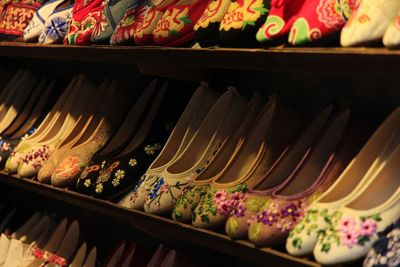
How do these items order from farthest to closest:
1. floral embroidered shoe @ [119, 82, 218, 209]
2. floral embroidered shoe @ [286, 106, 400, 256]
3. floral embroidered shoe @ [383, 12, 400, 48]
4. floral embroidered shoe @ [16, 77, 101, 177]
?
floral embroidered shoe @ [16, 77, 101, 177], floral embroidered shoe @ [119, 82, 218, 209], floral embroidered shoe @ [286, 106, 400, 256], floral embroidered shoe @ [383, 12, 400, 48]

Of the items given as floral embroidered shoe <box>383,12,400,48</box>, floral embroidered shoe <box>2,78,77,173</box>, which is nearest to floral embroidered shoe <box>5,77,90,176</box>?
floral embroidered shoe <box>2,78,77,173</box>

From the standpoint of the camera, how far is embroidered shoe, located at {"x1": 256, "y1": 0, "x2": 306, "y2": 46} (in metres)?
1.33

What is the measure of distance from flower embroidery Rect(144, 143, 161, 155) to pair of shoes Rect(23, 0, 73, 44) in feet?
1.39

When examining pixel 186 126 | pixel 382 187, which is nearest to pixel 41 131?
pixel 186 126

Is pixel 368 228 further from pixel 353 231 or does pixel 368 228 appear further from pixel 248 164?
pixel 248 164

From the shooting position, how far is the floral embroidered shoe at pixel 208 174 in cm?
155

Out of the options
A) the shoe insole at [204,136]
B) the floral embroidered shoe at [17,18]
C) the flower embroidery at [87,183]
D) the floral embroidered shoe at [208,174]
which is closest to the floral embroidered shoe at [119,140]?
the flower embroidery at [87,183]

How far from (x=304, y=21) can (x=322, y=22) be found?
35 mm

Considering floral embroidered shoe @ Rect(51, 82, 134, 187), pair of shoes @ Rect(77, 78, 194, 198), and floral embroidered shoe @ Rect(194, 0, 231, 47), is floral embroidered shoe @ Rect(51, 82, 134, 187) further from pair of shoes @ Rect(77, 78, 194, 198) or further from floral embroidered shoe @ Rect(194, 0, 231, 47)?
floral embroidered shoe @ Rect(194, 0, 231, 47)

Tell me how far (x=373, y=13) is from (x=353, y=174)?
1.01 ft

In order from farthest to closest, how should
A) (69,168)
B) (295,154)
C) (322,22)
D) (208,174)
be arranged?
(69,168) → (208,174) → (295,154) → (322,22)

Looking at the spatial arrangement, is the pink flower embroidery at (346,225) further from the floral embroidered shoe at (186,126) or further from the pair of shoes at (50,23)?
the pair of shoes at (50,23)

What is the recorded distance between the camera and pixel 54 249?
2301 millimetres

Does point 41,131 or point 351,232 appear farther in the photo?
point 41,131
